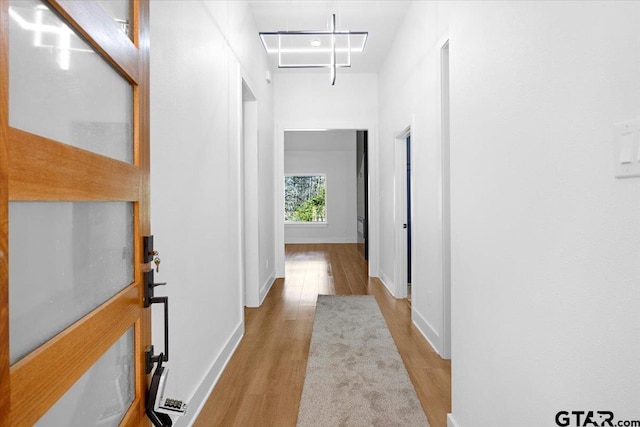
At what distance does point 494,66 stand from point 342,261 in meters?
6.01

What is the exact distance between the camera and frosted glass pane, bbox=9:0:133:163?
611 mm

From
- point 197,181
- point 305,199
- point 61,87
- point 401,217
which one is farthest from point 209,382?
point 305,199

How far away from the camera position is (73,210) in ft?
2.56

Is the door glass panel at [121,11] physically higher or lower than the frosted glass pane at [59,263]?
higher

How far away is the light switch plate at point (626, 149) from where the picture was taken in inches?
30.6

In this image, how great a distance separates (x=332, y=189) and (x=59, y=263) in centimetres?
967

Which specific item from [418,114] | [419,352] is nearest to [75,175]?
[419,352]

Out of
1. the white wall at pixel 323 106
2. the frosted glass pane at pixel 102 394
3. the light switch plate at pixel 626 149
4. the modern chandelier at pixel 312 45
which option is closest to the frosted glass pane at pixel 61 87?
the frosted glass pane at pixel 102 394

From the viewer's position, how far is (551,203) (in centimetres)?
107

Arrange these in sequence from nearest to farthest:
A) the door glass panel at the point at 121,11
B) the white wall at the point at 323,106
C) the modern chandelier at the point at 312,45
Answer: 1. the door glass panel at the point at 121,11
2. the modern chandelier at the point at 312,45
3. the white wall at the point at 323,106

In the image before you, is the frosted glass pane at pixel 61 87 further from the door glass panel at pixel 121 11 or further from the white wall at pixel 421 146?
the white wall at pixel 421 146

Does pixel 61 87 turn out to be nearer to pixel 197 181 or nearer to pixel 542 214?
pixel 542 214

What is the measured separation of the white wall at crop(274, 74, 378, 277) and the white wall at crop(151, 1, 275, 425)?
205 cm

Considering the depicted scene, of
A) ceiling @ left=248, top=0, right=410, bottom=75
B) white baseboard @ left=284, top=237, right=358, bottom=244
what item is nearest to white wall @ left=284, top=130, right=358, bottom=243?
white baseboard @ left=284, top=237, right=358, bottom=244
